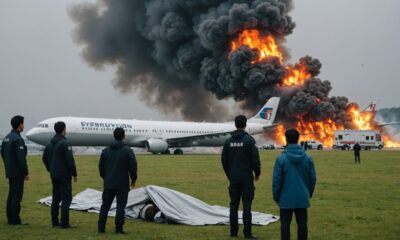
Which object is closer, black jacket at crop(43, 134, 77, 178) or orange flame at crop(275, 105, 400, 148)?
black jacket at crop(43, 134, 77, 178)

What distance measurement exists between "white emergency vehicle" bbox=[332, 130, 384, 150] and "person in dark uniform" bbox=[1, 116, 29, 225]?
2648 inches

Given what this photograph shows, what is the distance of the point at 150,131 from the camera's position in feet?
186

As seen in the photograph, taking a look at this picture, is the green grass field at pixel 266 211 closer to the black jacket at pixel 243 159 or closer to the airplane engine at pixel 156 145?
the black jacket at pixel 243 159

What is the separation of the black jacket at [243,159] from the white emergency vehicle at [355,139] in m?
67.2

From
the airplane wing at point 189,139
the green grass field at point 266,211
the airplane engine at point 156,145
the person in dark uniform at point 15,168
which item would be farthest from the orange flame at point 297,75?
the person in dark uniform at point 15,168

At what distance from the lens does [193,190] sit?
19.1 m

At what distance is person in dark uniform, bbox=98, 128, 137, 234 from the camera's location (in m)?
11.0

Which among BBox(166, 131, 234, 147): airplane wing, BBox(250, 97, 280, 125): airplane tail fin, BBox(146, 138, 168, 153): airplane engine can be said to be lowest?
BBox(146, 138, 168, 153): airplane engine

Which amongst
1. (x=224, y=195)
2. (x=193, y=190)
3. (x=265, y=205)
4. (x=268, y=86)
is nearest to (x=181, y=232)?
(x=265, y=205)

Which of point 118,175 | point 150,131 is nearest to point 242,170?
point 118,175

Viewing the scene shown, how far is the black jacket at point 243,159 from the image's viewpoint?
10477mm

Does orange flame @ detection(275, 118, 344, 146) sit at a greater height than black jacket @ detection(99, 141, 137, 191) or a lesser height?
greater

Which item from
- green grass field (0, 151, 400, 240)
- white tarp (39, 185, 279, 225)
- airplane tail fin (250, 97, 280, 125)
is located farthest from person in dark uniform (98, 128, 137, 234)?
airplane tail fin (250, 97, 280, 125)

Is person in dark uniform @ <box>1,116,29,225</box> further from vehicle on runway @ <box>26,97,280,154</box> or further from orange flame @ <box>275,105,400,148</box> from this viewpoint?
orange flame @ <box>275,105,400,148</box>
